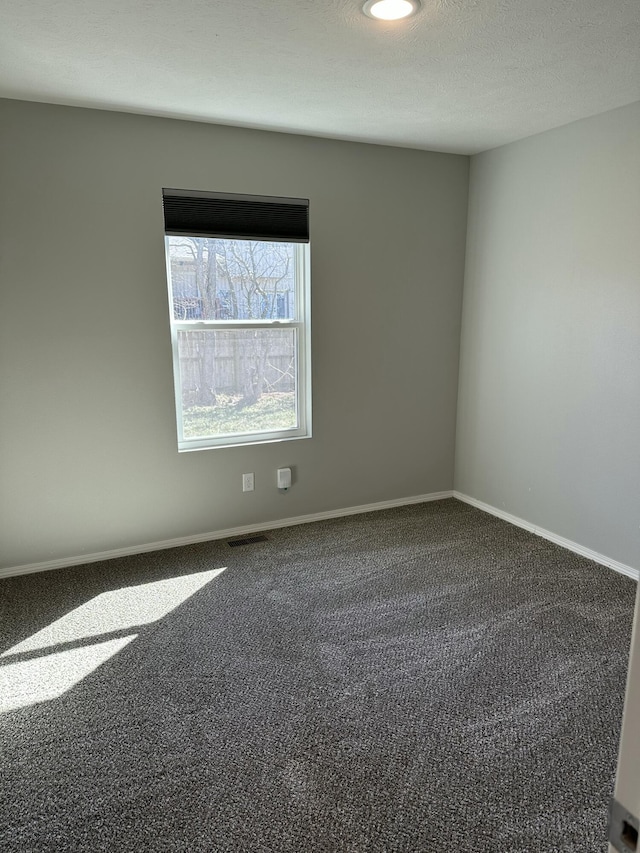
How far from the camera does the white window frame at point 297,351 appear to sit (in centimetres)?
344

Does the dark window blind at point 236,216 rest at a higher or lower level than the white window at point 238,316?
higher

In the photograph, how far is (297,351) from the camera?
3.79m

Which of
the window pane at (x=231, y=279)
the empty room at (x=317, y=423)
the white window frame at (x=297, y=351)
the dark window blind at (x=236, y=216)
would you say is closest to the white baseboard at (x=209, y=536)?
the empty room at (x=317, y=423)

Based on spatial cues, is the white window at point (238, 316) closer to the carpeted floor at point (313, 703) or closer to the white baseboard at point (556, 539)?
the carpeted floor at point (313, 703)

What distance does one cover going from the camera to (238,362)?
11.9 ft

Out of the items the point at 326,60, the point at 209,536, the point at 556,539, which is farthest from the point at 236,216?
the point at 556,539

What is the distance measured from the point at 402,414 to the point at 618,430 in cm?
147

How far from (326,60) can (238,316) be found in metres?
1.59

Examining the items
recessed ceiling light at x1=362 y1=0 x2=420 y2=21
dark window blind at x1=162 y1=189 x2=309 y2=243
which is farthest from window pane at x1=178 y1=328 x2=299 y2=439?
recessed ceiling light at x1=362 y1=0 x2=420 y2=21

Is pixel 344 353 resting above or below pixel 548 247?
below

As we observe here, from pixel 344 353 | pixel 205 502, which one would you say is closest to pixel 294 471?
pixel 205 502

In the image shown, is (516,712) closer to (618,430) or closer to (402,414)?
(618,430)

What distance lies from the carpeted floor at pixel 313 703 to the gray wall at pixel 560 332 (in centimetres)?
48

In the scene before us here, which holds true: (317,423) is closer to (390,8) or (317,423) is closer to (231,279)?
(231,279)
